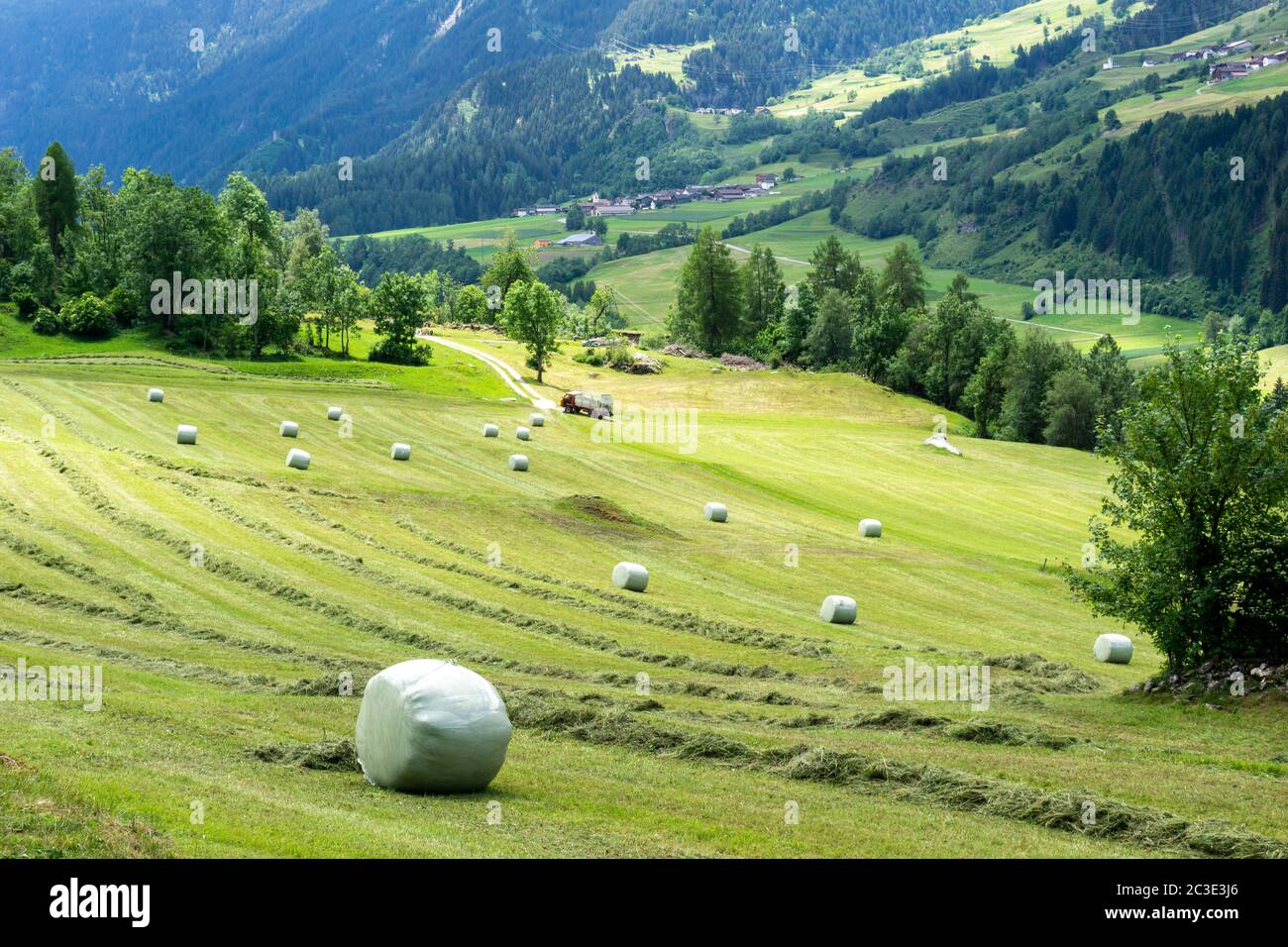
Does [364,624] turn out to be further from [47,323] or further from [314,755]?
[47,323]

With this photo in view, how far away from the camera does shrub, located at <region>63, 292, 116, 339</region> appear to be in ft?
385

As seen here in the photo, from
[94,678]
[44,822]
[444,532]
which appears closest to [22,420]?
[444,532]

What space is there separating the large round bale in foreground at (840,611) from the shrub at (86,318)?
93.9m

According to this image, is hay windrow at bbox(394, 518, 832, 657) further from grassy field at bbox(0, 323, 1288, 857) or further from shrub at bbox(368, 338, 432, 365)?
shrub at bbox(368, 338, 432, 365)

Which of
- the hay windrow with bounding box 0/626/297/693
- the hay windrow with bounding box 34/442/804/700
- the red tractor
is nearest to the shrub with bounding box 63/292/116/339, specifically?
the red tractor

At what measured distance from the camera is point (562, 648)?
39.5 m

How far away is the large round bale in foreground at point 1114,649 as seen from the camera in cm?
4275

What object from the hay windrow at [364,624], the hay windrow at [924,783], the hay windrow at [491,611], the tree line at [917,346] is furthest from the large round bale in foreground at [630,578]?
the tree line at [917,346]

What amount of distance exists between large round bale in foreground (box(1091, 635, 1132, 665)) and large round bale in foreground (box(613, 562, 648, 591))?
56.1ft

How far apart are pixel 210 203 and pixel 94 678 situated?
118 m

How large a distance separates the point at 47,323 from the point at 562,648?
315 ft

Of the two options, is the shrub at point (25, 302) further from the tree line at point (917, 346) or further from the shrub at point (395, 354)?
the tree line at point (917, 346)

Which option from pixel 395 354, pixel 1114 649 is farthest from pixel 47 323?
pixel 1114 649

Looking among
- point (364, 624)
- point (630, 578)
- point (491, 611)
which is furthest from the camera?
point (630, 578)
